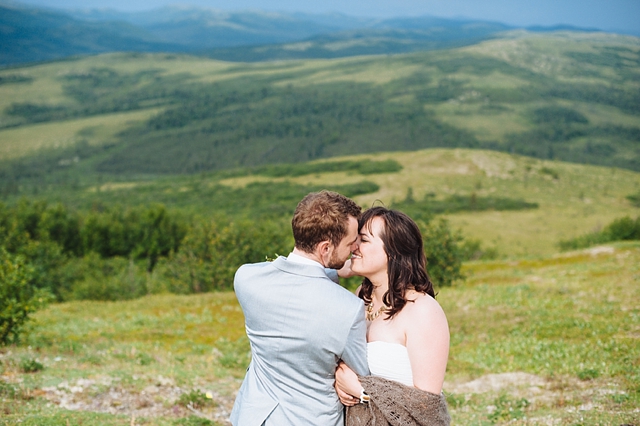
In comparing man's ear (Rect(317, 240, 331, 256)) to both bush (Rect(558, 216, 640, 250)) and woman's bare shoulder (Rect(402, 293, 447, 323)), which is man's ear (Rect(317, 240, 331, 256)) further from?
bush (Rect(558, 216, 640, 250))

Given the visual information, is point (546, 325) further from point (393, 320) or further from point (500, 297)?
point (393, 320)

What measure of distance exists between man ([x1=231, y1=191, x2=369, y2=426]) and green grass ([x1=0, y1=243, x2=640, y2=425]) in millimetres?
5649

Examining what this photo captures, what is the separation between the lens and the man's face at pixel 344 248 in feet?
18.1

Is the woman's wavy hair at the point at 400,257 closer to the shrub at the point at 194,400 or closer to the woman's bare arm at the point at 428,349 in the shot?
the woman's bare arm at the point at 428,349

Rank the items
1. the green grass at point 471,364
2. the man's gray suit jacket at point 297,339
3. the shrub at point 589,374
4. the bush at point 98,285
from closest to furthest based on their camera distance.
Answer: the man's gray suit jacket at point 297,339 < the green grass at point 471,364 < the shrub at point 589,374 < the bush at point 98,285

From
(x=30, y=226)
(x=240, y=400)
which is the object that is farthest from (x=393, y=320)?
(x=30, y=226)

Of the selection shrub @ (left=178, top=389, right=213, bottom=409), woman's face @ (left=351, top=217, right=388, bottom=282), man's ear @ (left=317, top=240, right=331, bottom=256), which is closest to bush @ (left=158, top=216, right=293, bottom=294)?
shrub @ (left=178, top=389, right=213, bottom=409)

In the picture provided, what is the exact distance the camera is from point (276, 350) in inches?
216

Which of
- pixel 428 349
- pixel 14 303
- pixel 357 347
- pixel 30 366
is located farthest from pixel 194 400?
pixel 14 303

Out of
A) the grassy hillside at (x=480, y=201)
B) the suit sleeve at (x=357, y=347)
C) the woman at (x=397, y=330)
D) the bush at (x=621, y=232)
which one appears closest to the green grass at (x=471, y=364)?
the woman at (x=397, y=330)

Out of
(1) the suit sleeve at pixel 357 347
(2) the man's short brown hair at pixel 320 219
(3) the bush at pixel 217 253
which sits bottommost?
(3) the bush at pixel 217 253

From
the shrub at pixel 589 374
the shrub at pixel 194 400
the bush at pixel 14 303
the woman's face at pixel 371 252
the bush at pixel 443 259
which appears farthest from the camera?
the bush at pixel 443 259

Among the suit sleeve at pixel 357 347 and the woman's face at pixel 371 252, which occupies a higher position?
the woman's face at pixel 371 252

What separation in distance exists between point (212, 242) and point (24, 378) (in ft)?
144
